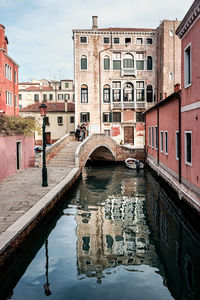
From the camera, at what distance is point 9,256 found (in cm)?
582

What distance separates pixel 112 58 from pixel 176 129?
2162cm

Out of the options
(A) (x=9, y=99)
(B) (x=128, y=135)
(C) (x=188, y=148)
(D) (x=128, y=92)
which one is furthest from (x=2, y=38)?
(C) (x=188, y=148)

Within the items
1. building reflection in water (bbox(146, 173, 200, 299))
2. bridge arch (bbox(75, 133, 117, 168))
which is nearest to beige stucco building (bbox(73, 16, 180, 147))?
bridge arch (bbox(75, 133, 117, 168))

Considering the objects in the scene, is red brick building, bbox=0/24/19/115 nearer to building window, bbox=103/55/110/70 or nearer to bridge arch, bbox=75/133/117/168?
bridge arch, bbox=75/133/117/168

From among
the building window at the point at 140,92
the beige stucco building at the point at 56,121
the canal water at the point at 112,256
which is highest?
the building window at the point at 140,92

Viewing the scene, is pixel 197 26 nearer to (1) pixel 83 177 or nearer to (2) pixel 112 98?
(1) pixel 83 177

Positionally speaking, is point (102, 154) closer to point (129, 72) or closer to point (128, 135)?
point (128, 135)

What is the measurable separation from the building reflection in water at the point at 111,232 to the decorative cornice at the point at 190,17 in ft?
21.2

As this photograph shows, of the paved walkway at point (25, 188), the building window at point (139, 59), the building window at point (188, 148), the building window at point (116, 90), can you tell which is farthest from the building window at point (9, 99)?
the building window at point (188, 148)

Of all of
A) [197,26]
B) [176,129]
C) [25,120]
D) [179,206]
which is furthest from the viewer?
[25,120]

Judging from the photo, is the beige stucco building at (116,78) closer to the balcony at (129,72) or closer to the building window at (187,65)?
the balcony at (129,72)

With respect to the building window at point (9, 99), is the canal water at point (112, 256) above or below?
below

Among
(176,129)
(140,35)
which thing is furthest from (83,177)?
(140,35)

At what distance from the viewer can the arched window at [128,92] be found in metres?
32.8
